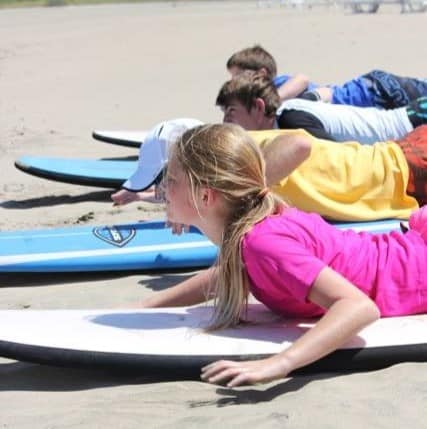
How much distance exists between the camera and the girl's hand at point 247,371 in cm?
275

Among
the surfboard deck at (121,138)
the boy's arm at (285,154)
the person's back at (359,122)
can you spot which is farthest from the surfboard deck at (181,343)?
the surfboard deck at (121,138)

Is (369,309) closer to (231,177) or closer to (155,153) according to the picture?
(231,177)

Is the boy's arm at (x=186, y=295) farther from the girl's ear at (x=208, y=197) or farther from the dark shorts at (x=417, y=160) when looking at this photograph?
the dark shorts at (x=417, y=160)

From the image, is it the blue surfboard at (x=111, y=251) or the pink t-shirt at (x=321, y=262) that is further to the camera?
the blue surfboard at (x=111, y=251)

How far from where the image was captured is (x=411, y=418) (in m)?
2.61

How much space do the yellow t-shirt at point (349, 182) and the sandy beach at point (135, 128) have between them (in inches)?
26.8

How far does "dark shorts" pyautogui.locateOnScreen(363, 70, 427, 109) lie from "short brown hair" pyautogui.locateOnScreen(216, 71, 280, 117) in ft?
5.23

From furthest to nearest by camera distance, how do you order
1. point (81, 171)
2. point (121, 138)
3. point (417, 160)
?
point (121, 138) < point (81, 171) < point (417, 160)

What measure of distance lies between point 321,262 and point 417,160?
1.77 m

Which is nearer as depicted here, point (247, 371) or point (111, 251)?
point (247, 371)

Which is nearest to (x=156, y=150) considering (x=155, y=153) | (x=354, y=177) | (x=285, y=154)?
(x=155, y=153)

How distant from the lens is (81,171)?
22.3 ft

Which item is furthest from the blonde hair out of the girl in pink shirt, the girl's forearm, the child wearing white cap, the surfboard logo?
the surfboard logo

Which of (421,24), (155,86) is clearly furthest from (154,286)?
(421,24)
